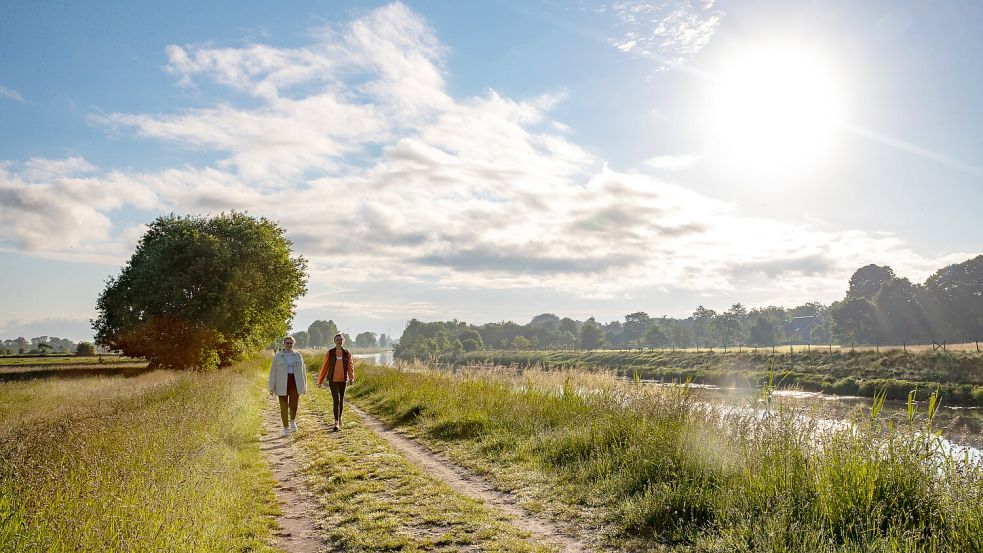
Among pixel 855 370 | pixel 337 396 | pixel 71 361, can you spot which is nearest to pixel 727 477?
pixel 337 396

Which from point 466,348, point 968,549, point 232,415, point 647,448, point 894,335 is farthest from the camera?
point 466,348

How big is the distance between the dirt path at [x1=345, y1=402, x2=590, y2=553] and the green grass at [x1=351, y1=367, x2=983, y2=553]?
0.28 metres

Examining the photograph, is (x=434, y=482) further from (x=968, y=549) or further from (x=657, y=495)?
(x=968, y=549)

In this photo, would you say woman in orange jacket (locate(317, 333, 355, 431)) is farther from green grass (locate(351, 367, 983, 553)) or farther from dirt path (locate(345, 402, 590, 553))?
green grass (locate(351, 367, 983, 553))

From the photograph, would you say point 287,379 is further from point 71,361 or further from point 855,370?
point 71,361

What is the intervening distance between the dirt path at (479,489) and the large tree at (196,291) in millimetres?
21283

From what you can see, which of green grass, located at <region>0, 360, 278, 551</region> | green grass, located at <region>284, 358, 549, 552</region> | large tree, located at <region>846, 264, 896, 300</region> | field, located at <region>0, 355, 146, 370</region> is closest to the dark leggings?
green grass, located at <region>0, 360, 278, 551</region>

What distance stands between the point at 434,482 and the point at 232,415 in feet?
22.1

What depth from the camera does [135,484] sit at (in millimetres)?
5812

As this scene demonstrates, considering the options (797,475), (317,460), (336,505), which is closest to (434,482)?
(336,505)

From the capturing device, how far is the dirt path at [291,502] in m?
5.87

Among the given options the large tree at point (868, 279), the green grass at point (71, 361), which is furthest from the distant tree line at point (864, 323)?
the green grass at point (71, 361)

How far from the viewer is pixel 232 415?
12.4m

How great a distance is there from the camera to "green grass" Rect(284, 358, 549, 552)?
5.75 meters
